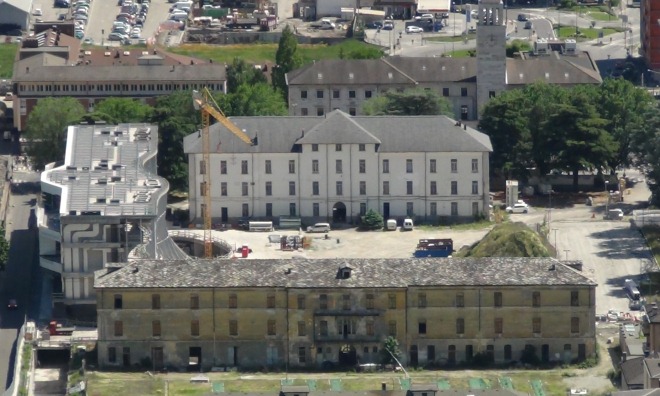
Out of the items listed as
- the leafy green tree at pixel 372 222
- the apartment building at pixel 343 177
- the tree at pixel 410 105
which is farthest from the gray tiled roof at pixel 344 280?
the tree at pixel 410 105

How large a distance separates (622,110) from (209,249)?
96.0 feet

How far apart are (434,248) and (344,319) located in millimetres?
19295

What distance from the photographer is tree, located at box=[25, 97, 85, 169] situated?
184875 millimetres

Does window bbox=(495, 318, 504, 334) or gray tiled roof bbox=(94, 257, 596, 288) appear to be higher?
gray tiled roof bbox=(94, 257, 596, 288)

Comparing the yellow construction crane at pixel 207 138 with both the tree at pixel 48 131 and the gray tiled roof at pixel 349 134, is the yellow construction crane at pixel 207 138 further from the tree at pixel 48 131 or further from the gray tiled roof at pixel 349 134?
the tree at pixel 48 131

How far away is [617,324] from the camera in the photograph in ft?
506

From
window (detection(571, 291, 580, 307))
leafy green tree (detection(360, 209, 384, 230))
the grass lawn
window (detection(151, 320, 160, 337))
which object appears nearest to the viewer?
the grass lawn

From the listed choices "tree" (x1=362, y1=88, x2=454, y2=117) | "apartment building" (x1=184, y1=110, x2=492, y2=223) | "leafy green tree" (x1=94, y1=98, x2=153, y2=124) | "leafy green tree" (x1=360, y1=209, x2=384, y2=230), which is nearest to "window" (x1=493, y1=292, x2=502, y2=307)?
"leafy green tree" (x1=360, y1=209, x2=384, y2=230)

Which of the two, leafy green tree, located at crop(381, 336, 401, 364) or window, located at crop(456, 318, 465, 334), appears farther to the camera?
window, located at crop(456, 318, 465, 334)

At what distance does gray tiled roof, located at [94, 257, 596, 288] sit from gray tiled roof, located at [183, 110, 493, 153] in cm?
2417

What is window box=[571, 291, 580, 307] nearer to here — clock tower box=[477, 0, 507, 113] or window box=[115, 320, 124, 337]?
window box=[115, 320, 124, 337]

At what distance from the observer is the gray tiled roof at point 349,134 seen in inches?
6944

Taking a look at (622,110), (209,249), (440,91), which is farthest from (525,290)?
(440,91)

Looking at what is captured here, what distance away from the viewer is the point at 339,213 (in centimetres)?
17675
